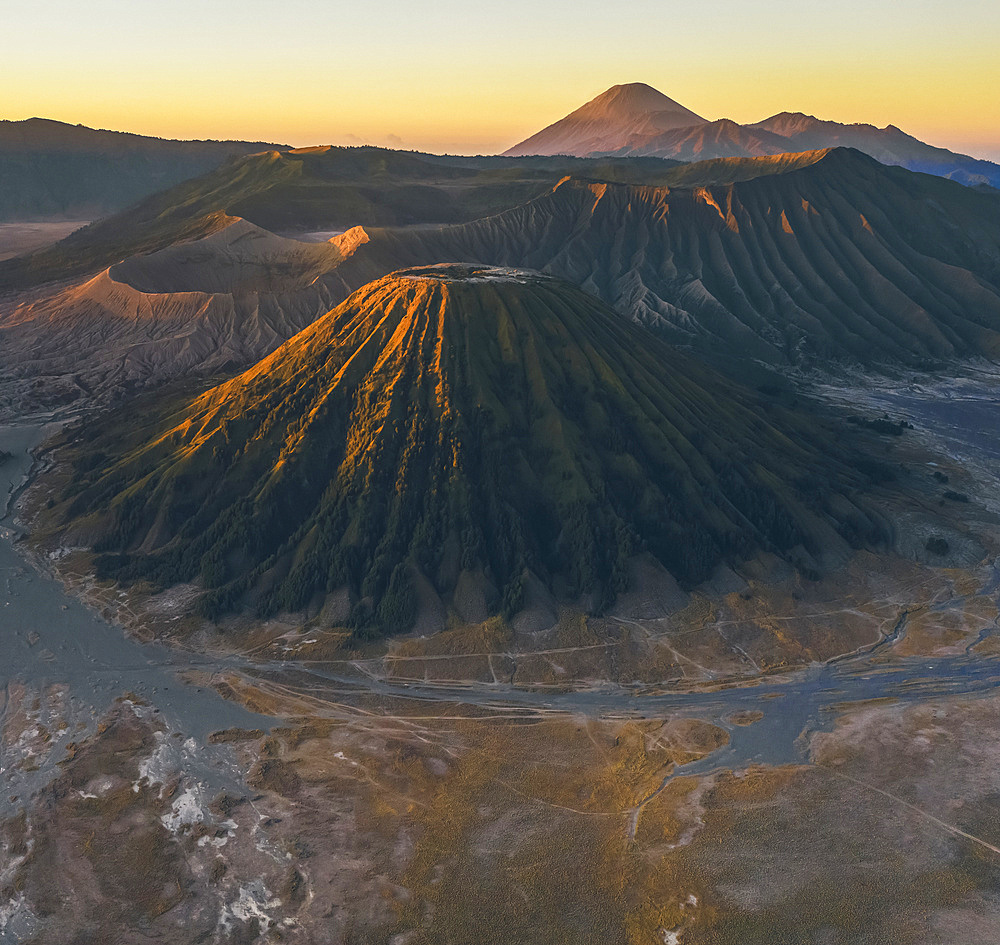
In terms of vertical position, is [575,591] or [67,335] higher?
[67,335]

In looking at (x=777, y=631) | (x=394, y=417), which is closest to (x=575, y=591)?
(x=777, y=631)

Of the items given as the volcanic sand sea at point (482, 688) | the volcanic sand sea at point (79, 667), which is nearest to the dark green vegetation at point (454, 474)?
the volcanic sand sea at point (79, 667)

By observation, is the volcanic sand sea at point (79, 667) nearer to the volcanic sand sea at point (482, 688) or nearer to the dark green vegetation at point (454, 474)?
the volcanic sand sea at point (482, 688)

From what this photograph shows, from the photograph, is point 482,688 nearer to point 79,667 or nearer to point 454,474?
point 454,474

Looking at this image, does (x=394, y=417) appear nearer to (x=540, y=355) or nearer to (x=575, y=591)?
(x=540, y=355)

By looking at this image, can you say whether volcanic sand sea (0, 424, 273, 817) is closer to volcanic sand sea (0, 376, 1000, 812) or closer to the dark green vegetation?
volcanic sand sea (0, 376, 1000, 812)

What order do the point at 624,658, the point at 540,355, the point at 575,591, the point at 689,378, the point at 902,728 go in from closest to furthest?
the point at 902,728
the point at 624,658
the point at 575,591
the point at 540,355
the point at 689,378

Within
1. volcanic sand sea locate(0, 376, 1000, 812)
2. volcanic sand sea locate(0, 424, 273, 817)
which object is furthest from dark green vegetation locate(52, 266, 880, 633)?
volcanic sand sea locate(0, 376, 1000, 812)

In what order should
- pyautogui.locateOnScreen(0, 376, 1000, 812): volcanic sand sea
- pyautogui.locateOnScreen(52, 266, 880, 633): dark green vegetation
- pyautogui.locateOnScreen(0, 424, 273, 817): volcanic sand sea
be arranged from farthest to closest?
1. pyautogui.locateOnScreen(52, 266, 880, 633): dark green vegetation
2. pyautogui.locateOnScreen(0, 376, 1000, 812): volcanic sand sea
3. pyautogui.locateOnScreen(0, 424, 273, 817): volcanic sand sea

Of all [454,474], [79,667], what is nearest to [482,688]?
[454,474]
